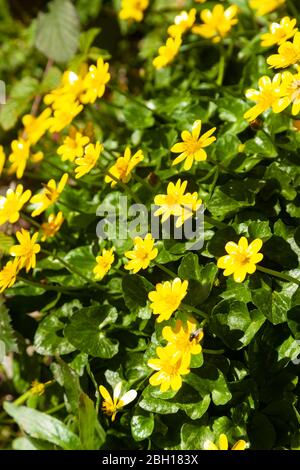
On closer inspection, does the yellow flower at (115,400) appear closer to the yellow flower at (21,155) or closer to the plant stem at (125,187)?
the plant stem at (125,187)

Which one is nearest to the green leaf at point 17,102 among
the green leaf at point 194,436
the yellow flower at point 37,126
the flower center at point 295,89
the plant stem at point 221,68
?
the yellow flower at point 37,126

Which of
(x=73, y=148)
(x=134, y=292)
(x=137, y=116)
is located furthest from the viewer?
(x=137, y=116)

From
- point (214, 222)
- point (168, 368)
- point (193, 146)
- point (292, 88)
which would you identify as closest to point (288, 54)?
point (292, 88)

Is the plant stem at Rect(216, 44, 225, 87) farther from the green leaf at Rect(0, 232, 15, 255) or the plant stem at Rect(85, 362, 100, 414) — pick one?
the plant stem at Rect(85, 362, 100, 414)

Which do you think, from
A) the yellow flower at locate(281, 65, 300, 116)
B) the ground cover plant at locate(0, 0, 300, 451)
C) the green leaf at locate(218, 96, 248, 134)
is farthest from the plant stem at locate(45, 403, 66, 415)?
the yellow flower at locate(281, 65, 300, 116)

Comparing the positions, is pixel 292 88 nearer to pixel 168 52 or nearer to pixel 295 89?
pixel 295 89

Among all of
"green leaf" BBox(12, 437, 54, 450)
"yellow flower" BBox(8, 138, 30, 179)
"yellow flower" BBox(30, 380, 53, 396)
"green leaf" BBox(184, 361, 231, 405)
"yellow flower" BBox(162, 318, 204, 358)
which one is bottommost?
"green leaf" BBox(12, 437, 54, 450)
